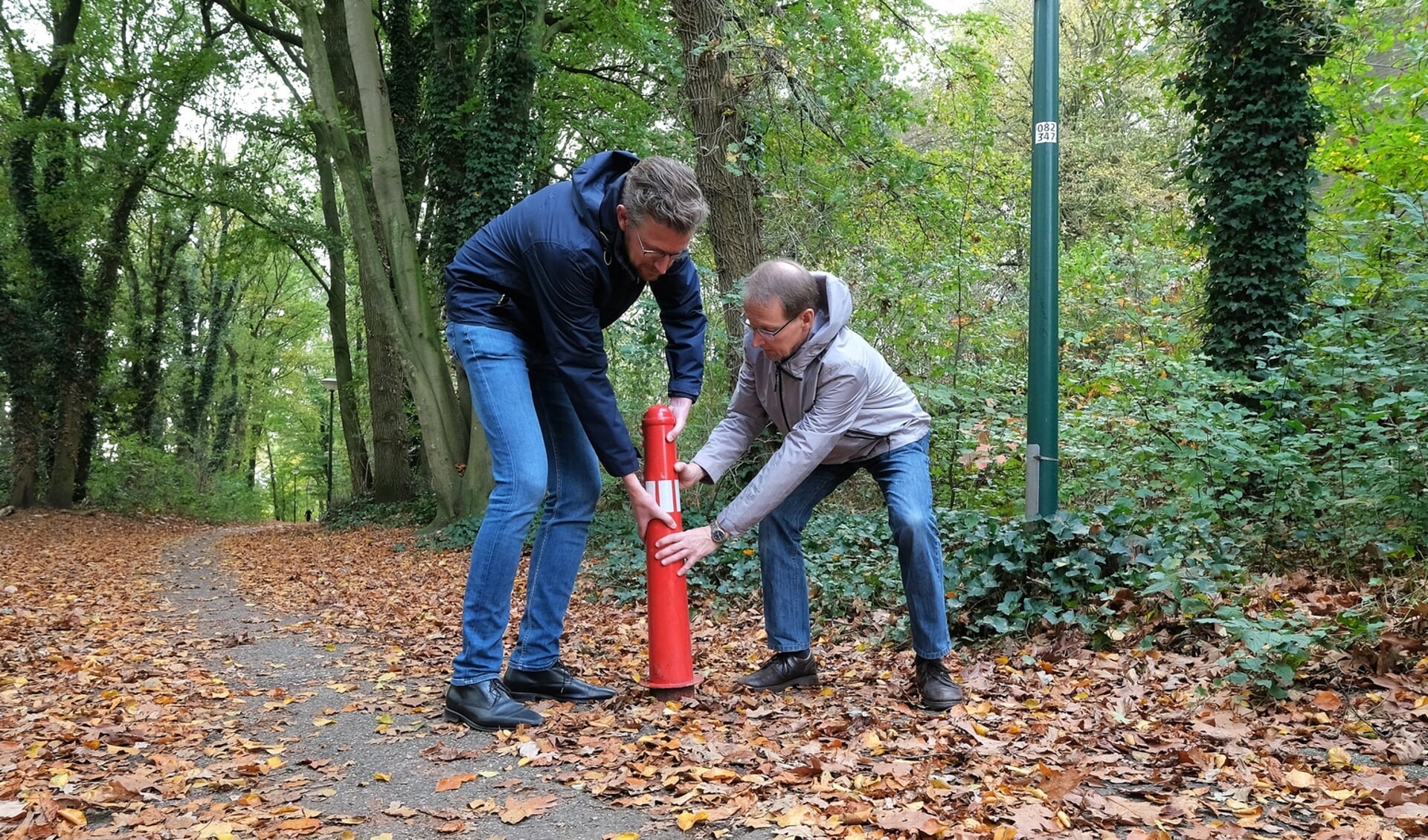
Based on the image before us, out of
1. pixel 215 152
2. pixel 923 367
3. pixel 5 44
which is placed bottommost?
pixel 923 367

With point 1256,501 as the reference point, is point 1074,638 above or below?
below

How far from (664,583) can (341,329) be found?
19.2 metres

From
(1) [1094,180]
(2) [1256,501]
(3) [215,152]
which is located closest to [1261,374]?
(2) [1256,501]

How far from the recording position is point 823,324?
11.3ft

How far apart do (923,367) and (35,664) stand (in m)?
5.88

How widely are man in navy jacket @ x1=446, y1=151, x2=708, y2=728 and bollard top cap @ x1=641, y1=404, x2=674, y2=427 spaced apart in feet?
0.11

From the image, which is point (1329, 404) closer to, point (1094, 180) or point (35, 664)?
point (35, 664)

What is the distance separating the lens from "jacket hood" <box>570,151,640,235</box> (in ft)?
10.6

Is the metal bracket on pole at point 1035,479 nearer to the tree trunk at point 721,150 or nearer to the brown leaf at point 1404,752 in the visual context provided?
Answer: the brown leaf at point 1404,752

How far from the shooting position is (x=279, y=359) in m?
34.2

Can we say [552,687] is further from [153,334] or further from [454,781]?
[153,334]

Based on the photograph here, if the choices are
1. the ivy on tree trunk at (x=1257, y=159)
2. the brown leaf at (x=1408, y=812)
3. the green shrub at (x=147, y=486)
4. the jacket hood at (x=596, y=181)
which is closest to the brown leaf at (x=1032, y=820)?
the brown leaf at (x=1408, y=812)

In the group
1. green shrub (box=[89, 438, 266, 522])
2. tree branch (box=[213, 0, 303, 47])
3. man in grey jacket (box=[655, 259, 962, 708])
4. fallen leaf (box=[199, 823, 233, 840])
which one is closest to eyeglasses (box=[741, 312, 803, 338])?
man in grey jacket (box=[655, 259, 962, 708])

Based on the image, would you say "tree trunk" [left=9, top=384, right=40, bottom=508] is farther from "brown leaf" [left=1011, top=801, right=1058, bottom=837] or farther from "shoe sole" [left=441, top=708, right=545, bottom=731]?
"brown leaf" [left=1011, top=801, right=1058, bottom=837]
